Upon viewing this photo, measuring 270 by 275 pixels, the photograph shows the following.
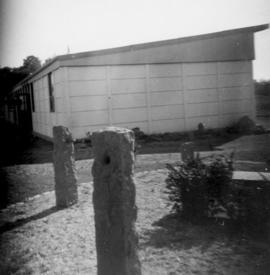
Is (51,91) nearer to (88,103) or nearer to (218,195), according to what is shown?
(88,103)

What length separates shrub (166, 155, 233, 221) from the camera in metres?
4.95

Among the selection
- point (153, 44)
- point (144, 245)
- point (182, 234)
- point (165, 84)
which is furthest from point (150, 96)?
point (144, 245)

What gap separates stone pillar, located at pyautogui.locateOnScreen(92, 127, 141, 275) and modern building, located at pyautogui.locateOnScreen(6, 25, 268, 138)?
491 inches

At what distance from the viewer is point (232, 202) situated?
4.84m

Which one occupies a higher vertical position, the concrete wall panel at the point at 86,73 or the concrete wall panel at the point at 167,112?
the concrete wall panel at the point at 86,73

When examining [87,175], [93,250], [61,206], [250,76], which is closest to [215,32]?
[250,76]

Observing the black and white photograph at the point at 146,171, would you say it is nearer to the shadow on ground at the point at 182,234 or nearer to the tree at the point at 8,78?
the shadow on ground at the point at 182,234

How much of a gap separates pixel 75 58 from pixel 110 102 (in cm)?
257

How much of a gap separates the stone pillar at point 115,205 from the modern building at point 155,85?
1248 centimetres

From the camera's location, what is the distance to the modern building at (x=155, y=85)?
15758mm

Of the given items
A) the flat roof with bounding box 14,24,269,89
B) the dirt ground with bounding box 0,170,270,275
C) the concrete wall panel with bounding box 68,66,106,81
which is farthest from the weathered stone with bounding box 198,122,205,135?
the dirt ground with bounding box 0,170,270,275

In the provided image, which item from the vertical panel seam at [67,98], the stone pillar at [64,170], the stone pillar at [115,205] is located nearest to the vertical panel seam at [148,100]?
the vertical panel seam at [67,98]

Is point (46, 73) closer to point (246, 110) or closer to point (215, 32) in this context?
point (215, 32)

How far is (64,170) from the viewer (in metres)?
6.42
